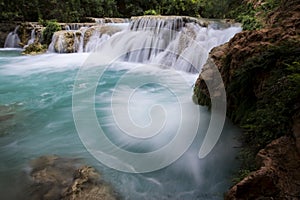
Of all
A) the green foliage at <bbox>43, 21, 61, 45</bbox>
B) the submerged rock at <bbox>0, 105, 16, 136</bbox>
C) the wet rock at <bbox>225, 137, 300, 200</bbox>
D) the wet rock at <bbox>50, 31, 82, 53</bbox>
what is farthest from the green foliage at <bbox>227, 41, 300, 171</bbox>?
the green foliage at <bbox>43, 21, 61, 45</bbox>

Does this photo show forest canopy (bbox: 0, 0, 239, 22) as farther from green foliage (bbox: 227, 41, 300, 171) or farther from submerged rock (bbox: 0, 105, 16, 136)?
submerged rock (bbox: 0, 105, 16, 136)

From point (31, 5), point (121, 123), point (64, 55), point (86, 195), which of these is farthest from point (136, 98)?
point (31, 5)

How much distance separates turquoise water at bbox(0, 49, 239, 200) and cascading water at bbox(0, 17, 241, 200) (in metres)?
0.01

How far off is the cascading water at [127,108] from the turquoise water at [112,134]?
13 mm

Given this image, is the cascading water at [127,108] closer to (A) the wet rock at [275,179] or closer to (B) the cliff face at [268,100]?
Answer: (B) the cliff face at [268,100]

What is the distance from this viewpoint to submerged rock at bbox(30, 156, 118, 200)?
9.61 feet

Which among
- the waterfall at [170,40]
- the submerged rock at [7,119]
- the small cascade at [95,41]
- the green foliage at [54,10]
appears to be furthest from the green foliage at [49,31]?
the submerged rock at [7,119]

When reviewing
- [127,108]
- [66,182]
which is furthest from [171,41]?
[66,182]

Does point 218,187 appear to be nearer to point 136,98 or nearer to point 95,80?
point 136,98

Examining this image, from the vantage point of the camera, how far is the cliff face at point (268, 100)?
231 centimetres

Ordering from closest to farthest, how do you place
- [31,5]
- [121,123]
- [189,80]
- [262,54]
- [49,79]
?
[262,54]
[121,123]
[189,80]
[49,79]
[31,5]

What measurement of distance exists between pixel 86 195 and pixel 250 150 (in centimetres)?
192

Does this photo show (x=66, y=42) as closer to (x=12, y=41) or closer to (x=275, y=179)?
(x=12, y=41)

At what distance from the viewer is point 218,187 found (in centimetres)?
317
